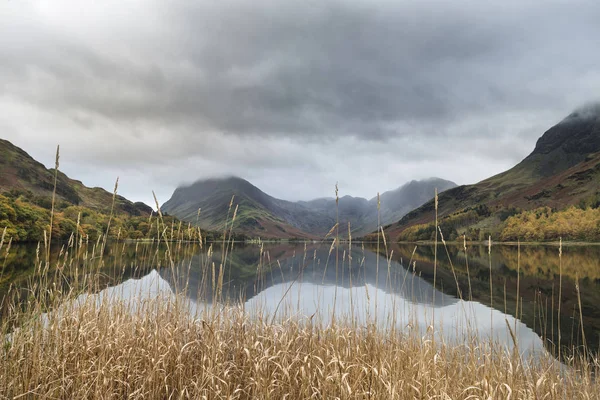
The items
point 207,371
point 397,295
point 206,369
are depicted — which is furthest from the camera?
point 397,295

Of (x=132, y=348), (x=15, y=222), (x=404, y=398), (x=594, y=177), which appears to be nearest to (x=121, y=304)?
(x=132, y=348)

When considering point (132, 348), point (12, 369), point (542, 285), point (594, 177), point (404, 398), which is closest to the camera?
point (404, 398)

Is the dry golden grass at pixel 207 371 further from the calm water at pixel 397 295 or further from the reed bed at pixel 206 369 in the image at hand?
the calm water at pixel 397 295

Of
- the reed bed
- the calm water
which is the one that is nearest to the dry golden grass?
the reed bed

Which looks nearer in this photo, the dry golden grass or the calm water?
the dry golden grass

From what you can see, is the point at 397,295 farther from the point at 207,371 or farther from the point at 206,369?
the point at 207,371

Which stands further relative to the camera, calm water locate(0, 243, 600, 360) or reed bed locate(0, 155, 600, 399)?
calm water locate(0, 243, 600, 360)

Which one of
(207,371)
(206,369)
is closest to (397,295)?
(206,369)

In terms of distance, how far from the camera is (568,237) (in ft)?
382

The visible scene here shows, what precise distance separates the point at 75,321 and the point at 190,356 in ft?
8.03

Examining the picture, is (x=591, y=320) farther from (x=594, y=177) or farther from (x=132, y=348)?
(x=594, y=177)

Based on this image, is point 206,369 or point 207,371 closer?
point 207,371

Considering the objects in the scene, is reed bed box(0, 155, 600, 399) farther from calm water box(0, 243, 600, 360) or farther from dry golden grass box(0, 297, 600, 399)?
calm water box(0, 243, 600, 360)

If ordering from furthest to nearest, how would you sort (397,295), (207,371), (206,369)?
1. (397,295)
2. (206,369)
3. (207,371)
